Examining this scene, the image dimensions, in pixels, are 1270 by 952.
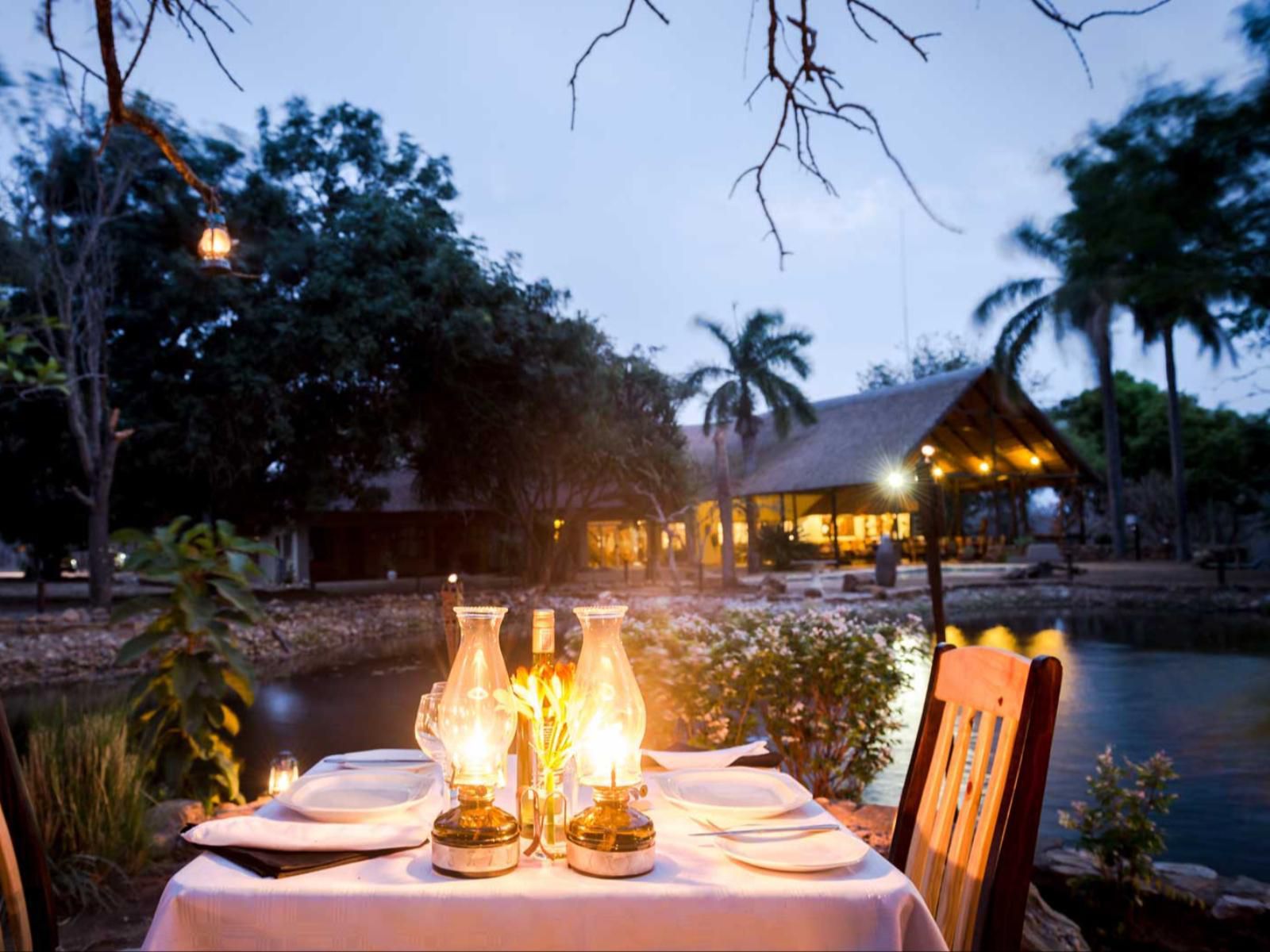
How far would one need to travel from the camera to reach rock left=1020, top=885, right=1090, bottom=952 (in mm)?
2209

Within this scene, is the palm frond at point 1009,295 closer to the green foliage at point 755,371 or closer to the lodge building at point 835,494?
the lodge building at point 835,494

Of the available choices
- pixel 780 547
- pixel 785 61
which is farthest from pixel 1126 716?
pixel 780 547

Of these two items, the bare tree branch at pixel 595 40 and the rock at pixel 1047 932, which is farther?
the rock at pixel 1047 932

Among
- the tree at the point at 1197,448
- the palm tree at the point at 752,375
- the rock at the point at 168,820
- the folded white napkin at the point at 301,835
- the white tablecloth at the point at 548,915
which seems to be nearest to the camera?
the white tablecloth at the point at 548,915

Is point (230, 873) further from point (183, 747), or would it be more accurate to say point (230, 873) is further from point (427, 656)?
point (427, 656)

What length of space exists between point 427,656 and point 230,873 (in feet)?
32.3

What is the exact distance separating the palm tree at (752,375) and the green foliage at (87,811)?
49.5 feet

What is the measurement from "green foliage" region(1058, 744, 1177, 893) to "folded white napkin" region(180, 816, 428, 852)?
2402mm

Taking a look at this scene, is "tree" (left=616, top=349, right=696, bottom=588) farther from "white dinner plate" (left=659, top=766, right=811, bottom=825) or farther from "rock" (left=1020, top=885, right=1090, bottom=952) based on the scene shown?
"white dinner plate" (left=659, top=766, right=811, bottom=825)

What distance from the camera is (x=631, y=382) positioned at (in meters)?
19.4

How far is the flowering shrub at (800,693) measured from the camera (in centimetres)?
365

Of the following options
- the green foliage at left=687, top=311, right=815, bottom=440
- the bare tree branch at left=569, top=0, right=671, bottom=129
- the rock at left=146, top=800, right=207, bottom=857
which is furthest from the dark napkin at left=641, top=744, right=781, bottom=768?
the green foliage at left=687, top=311, right=815, bottom=440

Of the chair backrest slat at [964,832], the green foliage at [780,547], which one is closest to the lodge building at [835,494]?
the green foliage at [780,547]

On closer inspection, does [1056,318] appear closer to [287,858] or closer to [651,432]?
[651,432]
